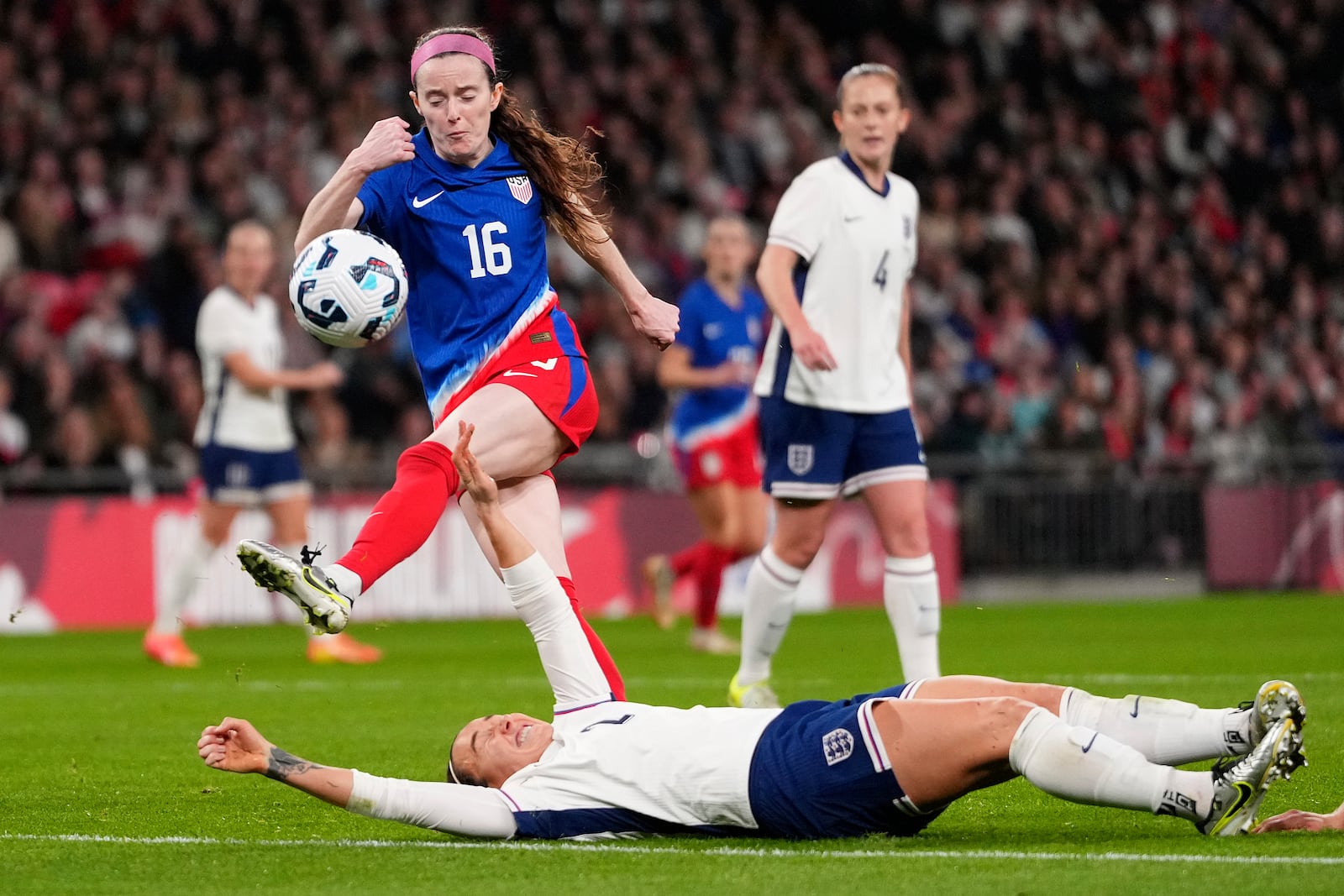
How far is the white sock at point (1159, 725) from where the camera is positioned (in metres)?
4.82

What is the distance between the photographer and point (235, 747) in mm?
4613

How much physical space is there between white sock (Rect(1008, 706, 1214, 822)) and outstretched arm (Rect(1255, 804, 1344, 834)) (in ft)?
1.14

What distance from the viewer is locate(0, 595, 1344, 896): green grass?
14.5 feet

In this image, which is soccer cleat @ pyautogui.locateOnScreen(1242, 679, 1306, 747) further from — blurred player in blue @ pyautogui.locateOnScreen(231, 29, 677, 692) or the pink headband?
the pink headband

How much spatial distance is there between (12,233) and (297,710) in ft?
28.8

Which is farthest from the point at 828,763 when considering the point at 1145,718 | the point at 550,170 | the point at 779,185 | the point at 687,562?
the point at 779,185

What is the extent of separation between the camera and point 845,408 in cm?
793

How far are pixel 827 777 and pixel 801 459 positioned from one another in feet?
10.7

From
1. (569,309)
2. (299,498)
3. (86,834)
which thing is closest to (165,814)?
(86,834)

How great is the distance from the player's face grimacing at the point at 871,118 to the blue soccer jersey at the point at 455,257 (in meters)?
2.27


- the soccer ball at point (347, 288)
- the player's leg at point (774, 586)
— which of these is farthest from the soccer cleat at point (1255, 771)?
the player's leg at point (774, 586)

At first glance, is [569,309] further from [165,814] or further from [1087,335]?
[165,814]

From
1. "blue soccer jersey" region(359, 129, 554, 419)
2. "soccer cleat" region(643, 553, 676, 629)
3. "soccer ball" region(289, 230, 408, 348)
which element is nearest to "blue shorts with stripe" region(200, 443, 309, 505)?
"soccer cleat" region(643, 553, 676, 629)

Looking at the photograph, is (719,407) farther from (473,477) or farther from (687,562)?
(473,477)
